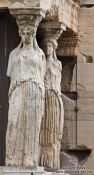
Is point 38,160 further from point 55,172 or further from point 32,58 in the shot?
point 32,58

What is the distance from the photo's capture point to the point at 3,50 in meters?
17.6

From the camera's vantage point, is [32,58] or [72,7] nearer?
[32,58]

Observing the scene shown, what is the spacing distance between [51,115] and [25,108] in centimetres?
83

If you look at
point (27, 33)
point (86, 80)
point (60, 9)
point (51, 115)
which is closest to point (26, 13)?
point (27, 33)

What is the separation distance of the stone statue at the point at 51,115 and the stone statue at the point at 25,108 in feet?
2.17

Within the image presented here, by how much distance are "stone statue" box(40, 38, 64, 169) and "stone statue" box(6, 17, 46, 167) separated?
2.17ft

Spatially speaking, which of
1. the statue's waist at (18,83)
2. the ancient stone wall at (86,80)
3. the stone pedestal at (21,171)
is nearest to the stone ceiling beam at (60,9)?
the ancient stone wall at (86,80)

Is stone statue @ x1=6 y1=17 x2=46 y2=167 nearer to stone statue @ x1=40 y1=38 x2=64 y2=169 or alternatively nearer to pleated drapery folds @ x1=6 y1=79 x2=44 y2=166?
pleated drapery folds @ x1=6 y1=79 x2=44 y2=166

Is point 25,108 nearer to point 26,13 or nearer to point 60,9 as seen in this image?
point 26,13

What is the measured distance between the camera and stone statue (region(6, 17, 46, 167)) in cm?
1684

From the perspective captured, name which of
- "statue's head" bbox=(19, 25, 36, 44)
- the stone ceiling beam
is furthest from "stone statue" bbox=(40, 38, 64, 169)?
"statue's head" bbox=(19, 25, 36, 44)

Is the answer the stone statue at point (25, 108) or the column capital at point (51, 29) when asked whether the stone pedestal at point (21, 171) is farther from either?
the column capital at point (51, 29)

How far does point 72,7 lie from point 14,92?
6.26ft

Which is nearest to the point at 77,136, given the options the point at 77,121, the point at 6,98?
the point at 77,121
